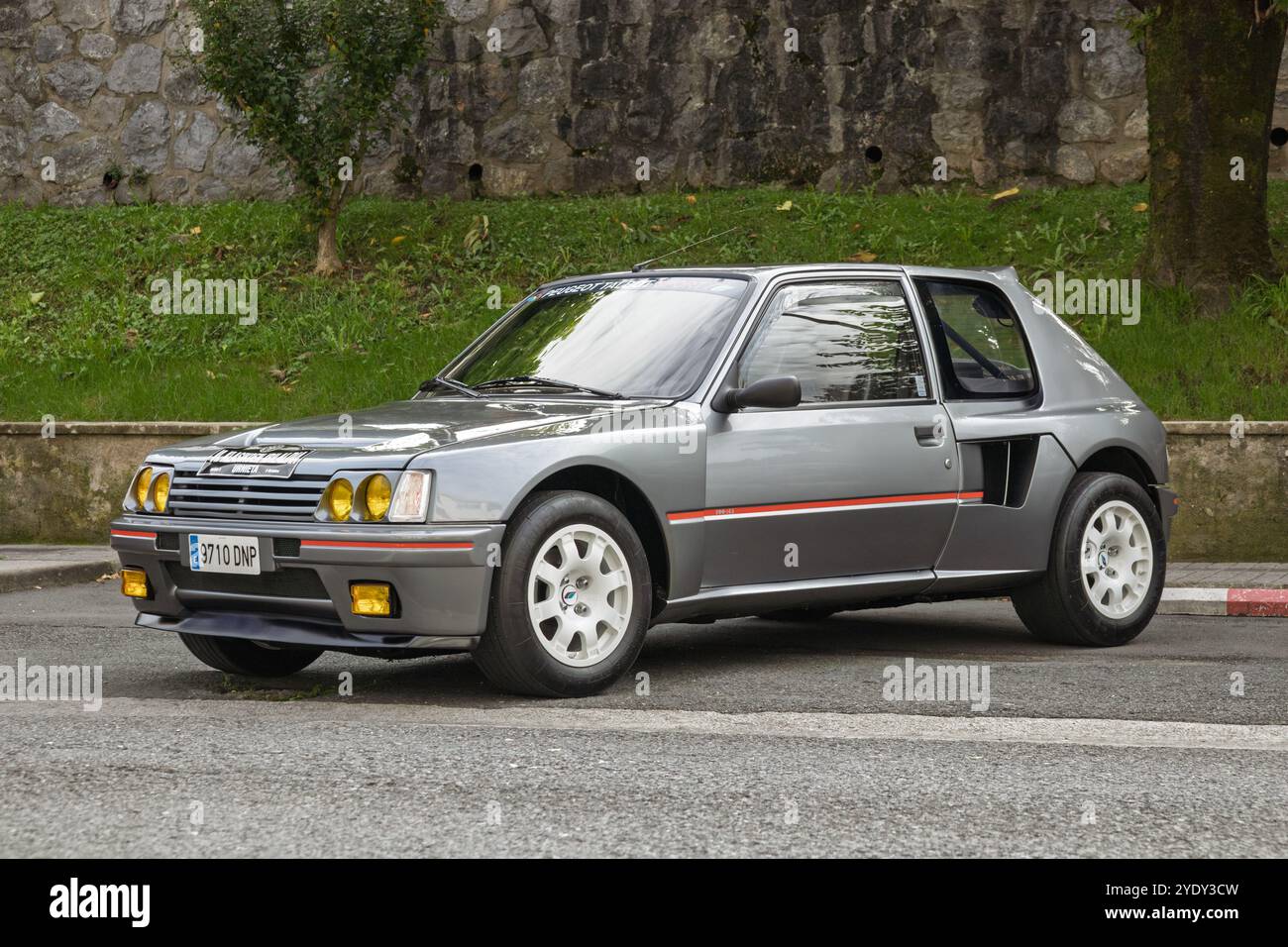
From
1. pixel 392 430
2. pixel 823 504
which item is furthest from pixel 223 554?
pixel 823 504

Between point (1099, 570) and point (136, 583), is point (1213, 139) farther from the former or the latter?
point (136, 583)

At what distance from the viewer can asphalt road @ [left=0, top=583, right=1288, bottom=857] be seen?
14.7ft

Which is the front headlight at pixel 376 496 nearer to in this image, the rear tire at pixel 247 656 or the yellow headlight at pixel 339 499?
the yellow headlight at pixel 339 499

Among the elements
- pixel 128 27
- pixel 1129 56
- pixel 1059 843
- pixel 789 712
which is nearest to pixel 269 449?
pixel 789 712

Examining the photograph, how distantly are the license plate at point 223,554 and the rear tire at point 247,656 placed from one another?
0.56 m

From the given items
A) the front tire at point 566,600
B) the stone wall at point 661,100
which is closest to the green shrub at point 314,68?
the stone wall at point 661,100

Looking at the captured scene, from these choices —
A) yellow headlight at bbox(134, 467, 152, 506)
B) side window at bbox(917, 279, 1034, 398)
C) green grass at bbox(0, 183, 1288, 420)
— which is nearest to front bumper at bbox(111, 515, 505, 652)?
yellow headlight at bbox(134, 467, 152, 506)

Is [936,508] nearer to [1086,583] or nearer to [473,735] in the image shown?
[1086,583]

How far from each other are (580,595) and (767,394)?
45.0 inches

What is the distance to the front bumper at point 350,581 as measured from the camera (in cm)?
614

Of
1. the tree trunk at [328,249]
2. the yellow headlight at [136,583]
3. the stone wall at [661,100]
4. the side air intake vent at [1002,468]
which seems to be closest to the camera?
the yellow headlight at [136,583]

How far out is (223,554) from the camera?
21.3 ft

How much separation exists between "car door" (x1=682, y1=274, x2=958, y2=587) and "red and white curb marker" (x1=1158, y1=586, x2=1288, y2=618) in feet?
9.52

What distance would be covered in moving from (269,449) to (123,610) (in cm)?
396
